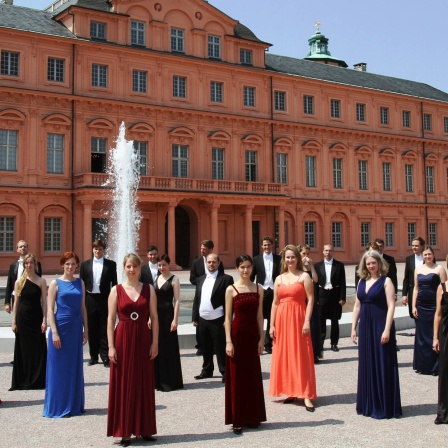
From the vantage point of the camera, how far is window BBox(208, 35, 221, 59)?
38.1 metres

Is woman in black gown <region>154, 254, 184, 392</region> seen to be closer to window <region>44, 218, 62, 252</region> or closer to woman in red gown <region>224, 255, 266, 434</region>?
woman in red gown <region>224, 255, 266, 434</region>

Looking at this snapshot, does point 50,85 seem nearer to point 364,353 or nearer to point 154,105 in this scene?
point 154,105

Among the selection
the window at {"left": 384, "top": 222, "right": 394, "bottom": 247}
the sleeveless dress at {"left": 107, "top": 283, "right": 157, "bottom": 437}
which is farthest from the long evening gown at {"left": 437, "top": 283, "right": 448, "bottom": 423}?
the window at {"left": 384, "top": 222, "right": 394, "bottom": 247}

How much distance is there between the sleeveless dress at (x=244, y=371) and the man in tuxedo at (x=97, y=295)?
11.8ft

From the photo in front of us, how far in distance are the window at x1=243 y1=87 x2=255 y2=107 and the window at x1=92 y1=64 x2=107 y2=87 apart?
29.9 feet

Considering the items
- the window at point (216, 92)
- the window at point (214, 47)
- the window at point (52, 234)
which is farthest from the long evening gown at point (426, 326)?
the window at point (214, 47)

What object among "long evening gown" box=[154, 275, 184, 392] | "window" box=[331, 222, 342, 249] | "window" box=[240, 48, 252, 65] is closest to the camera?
"long evening gown" box=[154, 275, 184, 392]

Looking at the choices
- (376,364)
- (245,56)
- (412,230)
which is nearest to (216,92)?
(245,56)

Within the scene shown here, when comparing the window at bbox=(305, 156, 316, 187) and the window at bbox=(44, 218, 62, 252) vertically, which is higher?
the window at bbox=(305, 156, 316, 187)

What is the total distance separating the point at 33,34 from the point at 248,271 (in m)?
29.3

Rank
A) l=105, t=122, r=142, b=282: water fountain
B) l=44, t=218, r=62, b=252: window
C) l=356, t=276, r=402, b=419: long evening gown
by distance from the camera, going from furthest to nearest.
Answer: l=44, t=218, r=62, b=252: window < l=105, t=122, r=142, b=282: water fountain < l=356, t=276, r=402, b=419: long evening gown

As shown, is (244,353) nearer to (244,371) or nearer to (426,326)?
(244,371)

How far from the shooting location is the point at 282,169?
132 ft

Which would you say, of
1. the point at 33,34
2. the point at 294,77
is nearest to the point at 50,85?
the point at 33,34
